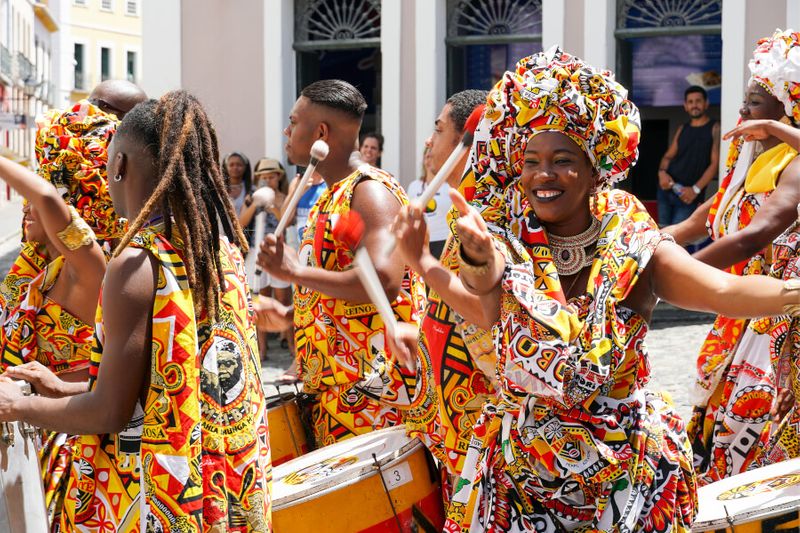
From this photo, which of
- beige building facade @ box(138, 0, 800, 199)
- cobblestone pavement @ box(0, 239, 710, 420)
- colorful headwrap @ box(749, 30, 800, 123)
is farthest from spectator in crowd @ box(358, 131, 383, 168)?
colorful headwrap @ box(749, 30, 800, 123)

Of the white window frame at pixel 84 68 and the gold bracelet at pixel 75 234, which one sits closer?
the gold bracelet at pixel 75 234

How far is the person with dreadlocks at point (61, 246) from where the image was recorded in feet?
13.1

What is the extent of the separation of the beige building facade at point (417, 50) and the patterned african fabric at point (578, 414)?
9.78m

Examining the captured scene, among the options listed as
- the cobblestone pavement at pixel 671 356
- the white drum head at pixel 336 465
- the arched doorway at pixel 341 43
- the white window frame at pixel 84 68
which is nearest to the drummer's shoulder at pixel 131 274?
the white drum head at pixel 336 465

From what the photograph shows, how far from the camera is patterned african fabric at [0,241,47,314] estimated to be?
14.2 feet

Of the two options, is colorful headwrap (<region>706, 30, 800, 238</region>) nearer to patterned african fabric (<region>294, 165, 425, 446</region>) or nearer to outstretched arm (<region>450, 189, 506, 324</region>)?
patterned african fabric (<region>294, 165, 425, 446</region>)

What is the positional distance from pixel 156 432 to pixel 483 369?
118cm

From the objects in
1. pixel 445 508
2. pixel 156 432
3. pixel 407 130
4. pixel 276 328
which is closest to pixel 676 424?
pixel 445 508

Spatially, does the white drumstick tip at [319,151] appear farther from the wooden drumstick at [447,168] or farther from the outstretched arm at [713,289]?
the outstretched arm at [713,289]

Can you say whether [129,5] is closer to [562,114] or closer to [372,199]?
[372,199]

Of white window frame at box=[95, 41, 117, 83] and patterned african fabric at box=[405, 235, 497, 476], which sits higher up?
white window frame at box=[95, 41, 117, 83]

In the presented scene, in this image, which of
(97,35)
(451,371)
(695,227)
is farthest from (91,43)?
(451,371)

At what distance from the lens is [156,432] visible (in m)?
3.07

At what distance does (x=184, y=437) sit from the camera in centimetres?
308
